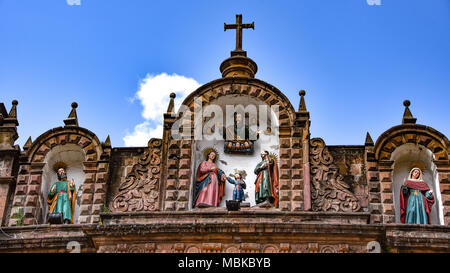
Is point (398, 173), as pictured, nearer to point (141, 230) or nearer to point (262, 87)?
point (262, 87)

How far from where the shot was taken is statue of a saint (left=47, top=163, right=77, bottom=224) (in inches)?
859

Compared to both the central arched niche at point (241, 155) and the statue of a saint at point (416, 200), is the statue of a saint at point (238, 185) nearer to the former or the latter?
the central arched niche at point (241, 155)

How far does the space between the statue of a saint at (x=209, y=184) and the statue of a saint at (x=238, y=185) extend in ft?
0.84

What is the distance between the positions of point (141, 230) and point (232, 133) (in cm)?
443

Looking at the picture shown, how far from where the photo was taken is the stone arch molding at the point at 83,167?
21531mm

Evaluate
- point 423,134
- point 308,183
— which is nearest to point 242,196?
point 308,183

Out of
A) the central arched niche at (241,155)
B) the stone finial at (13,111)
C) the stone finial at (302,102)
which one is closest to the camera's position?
the central arched niche at (241,155)

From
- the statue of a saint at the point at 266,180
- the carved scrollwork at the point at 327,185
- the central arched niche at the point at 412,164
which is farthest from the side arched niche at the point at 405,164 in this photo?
the statue of a saint at the point at 266,180

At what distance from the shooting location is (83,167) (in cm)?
2277

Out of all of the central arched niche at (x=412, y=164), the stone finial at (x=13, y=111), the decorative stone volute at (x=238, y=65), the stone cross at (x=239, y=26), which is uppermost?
the stone cross at (x=239, y=26)

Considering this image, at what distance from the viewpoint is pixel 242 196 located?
21641mm

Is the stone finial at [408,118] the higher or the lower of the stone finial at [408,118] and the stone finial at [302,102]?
→ the lower

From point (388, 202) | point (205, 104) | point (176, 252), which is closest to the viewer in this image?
point (176, 252)

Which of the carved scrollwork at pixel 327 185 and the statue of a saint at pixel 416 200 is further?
the statue of a saint at pixel 416 200
